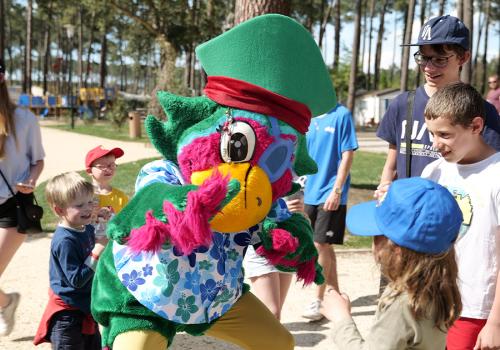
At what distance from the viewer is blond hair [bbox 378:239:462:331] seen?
1.88 meters

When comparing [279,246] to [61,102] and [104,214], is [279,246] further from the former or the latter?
[61,102]

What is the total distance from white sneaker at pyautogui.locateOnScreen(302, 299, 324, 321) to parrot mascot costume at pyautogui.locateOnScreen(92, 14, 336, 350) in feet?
6.80

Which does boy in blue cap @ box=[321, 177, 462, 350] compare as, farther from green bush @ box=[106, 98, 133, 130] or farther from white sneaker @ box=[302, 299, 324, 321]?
green bush @ box=[106, 98, 133, 130]

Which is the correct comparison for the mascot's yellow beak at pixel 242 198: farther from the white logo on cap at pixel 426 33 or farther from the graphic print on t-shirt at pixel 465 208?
the white logo on cap at pixel 426 33

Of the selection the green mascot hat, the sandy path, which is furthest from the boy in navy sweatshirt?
the green mascot hat

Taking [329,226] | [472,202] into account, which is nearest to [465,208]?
[472,202]

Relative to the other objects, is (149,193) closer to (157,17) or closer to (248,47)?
(248,47)

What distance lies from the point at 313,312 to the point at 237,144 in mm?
2676

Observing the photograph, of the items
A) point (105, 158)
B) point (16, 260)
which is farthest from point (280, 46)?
point (16, 260)

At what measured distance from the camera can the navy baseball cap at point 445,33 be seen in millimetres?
3023

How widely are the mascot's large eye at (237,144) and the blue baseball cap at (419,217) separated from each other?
57cm

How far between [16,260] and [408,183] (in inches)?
197

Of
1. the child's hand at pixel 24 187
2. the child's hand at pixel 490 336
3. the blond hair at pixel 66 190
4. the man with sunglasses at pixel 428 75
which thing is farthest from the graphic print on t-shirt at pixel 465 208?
the child's hand at pixel 24 187

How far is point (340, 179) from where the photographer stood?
4.50 metres
